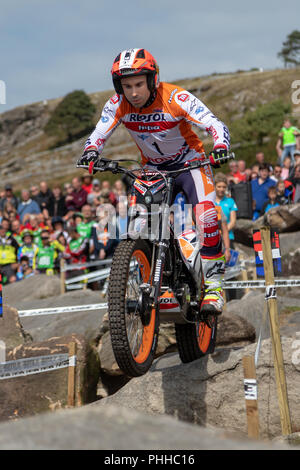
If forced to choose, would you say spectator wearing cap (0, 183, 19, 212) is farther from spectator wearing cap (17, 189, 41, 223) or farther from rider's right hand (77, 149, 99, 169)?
rider's right hand (77, 149, 99, 169)

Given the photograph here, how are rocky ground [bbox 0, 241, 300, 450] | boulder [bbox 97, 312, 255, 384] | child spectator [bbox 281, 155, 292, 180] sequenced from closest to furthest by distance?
rocky ground [bbox 0, 241, 300, 450]
boulder [bbox 97, 312, 255, 384]
child spectator [bbox 281, 155, 292, 180]

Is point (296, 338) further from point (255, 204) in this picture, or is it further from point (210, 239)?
point (255, 204)

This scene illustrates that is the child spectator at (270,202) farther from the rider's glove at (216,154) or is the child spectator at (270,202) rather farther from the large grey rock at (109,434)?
the large grey rock at (109,434)

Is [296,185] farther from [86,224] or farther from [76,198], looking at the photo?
[76,198]

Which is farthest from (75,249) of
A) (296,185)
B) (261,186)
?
(296,185)

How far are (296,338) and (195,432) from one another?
12.9 feet

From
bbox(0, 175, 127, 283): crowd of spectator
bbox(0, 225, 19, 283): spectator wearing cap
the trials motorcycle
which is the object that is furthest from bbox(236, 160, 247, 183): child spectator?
the trials motorcycle

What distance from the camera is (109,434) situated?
2498mm

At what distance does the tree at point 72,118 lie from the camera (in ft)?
280

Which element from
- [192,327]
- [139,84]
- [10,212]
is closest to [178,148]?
[139,84]

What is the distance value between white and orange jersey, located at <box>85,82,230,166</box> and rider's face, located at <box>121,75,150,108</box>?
18 cm

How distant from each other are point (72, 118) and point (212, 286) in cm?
8163

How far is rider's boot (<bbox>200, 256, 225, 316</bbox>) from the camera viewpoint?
19.3 feet
